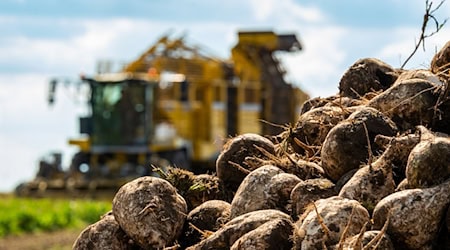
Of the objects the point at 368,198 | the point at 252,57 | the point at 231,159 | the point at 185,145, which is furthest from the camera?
the point at 185,145

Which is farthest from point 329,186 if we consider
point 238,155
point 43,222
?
point 43,222

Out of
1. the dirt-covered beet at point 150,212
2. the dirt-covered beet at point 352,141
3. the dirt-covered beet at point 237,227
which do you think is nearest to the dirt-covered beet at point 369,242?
the dirt-covered beet at point 237,227

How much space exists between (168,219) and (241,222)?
1.48 feet

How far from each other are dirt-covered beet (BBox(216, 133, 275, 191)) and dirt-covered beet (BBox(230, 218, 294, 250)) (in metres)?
0.95

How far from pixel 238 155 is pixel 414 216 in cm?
137

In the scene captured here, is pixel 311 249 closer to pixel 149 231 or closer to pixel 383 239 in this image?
pixel 383 239

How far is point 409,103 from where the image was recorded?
478cm

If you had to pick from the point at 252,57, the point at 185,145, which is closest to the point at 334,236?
the point at 252,57

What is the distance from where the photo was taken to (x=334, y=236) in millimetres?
4133

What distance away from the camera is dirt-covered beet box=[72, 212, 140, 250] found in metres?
4.92

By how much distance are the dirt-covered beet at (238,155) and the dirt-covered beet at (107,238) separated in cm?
64

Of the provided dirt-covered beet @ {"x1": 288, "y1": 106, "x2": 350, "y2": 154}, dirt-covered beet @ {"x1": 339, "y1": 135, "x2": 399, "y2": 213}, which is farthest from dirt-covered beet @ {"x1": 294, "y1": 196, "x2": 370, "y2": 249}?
dirt-covered beet @ {"x1": 288, "y1": 106, "x2": 350, "y2": 154}

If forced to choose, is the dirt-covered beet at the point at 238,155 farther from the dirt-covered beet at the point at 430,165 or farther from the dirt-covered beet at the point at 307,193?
the dirt-covered beet at the point at 430,165

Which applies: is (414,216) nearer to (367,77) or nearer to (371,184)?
(371,184)
